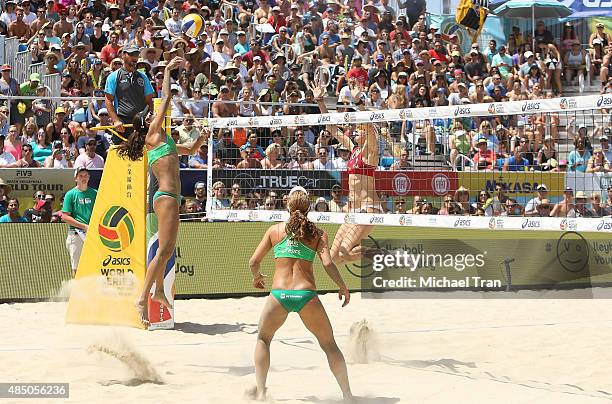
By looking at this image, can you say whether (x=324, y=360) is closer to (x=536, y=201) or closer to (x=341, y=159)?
(x=536, y=201)

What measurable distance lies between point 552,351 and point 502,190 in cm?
248

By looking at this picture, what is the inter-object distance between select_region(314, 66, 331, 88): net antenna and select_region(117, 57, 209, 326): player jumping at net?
28.5 ft

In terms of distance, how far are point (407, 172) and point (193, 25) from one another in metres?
6.68

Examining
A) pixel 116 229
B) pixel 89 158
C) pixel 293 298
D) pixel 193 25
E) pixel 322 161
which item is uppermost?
pixel 193 25

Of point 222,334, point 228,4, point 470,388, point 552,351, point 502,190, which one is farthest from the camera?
point 228,4

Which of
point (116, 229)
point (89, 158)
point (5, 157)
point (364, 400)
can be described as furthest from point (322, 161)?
point (364, 400)

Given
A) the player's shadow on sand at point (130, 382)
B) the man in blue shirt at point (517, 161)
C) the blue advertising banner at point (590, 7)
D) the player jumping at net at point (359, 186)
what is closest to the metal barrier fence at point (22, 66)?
the player jumping at net at point (359, 186)

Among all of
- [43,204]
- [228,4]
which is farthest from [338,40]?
[43,204]

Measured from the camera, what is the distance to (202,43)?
608 inches

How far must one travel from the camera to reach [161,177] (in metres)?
7.22

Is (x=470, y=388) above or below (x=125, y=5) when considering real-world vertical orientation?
below

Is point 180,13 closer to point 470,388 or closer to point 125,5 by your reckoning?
point 125,5

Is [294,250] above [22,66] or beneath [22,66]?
beneath

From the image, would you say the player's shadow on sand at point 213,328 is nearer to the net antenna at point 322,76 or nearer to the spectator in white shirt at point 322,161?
the spectator in white shirt at point 322,161
